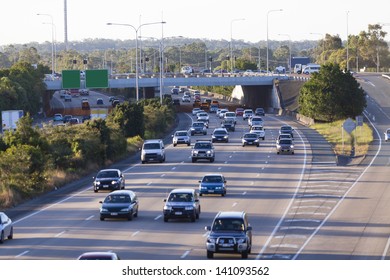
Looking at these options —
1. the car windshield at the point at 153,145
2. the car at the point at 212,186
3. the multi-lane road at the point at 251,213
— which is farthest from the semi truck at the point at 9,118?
the car at the point at 212,186

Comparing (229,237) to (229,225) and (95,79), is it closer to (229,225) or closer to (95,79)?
(229,225)

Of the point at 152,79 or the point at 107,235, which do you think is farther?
the point at 152,79

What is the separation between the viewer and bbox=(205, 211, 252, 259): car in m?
31.6

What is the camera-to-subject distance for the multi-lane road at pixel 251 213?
34.5 metres

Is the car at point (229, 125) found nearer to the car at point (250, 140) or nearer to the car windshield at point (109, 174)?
the car at point (250, 140)

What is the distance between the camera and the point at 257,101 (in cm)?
17238

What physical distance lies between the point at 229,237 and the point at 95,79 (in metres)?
76.2

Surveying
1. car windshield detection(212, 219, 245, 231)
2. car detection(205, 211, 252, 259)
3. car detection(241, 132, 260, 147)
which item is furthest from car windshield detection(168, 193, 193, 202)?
car detection(241, 132, 260, 147)

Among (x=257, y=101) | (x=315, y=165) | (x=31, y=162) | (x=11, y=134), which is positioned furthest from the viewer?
(x=257, y=101)

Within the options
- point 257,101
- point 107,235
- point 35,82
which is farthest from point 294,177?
point 257,101

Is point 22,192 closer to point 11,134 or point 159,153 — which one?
point 11,134

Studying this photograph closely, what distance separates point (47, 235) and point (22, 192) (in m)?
14.5

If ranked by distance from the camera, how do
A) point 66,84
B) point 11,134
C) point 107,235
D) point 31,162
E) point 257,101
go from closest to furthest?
point 107,235, point 31,162, point 11,134, point 66,84, point 257,101

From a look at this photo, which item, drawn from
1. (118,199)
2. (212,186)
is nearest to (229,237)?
(118,199)
